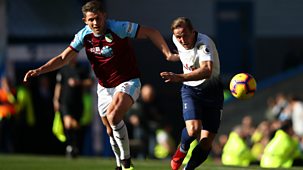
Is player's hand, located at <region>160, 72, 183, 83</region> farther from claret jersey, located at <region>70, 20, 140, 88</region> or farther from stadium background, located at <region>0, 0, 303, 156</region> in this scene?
stadium background, located at <region>0, 0, 303, 156</region>

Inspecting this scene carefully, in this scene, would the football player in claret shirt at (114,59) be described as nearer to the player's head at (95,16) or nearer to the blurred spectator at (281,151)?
the player's head at (95,16)

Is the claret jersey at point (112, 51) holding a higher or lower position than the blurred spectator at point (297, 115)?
higher

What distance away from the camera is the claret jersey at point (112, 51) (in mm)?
13305

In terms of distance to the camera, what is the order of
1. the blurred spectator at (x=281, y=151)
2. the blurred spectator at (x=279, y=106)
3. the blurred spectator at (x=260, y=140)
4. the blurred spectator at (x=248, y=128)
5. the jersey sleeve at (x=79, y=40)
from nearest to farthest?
the jersey sleeve at (x=79, y=40) → the blurred spectator at (x=281, y=151) → the blurred spectator at (x=260, y=140) → the blurred spectator at (x=248, y=128) → the blurred spectator at (x=279, y=106)

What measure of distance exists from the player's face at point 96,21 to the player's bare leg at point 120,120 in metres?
0.83

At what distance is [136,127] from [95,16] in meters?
10.7

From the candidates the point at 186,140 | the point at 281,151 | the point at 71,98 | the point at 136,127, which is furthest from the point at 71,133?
the point at 186,140

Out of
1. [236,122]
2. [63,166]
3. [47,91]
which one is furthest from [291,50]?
[63,166]

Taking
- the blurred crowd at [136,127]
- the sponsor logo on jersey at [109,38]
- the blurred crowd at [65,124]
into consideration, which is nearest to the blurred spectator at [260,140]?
the blurred crowd at [136,127]

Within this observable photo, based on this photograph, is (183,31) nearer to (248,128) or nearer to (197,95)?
(197,95)

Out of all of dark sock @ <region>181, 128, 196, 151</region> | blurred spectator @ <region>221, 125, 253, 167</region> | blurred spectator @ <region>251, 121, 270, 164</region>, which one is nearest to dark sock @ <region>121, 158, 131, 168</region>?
dark sock @ <region>181, 128, 196, 151</region>

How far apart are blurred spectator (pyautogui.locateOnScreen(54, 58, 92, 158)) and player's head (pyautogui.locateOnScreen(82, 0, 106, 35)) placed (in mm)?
6714

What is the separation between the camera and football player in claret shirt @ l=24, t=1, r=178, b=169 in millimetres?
13141

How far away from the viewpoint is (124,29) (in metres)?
13.3
